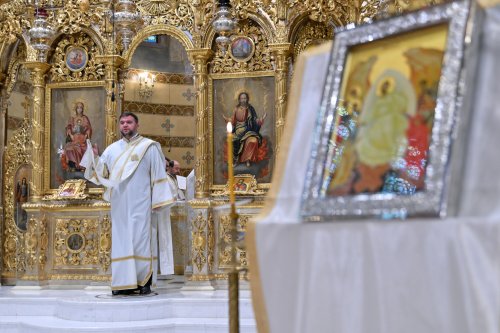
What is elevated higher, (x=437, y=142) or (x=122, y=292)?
(x=437, y=142)

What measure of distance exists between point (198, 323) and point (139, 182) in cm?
179

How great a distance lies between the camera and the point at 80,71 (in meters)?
9.59

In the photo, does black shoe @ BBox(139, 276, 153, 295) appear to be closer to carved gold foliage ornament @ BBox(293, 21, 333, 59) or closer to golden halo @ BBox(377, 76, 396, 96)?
carved gold foliage ornament @ BBox(293, 21, 333, 59)

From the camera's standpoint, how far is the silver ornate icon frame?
6.25 feet

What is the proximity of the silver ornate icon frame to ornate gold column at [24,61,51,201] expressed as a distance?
7654mm

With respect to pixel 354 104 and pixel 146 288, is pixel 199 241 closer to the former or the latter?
pixel 146 288

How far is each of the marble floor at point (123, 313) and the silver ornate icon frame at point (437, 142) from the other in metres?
4.86

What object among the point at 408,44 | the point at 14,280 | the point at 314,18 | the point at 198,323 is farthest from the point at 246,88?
the point at 408,44

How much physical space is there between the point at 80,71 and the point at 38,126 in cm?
84

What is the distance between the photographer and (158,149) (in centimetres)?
841

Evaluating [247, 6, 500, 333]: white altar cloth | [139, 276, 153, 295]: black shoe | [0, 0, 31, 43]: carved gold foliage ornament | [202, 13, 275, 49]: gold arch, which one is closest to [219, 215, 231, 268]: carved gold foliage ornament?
[139, 276, 153, 295]: black shoe

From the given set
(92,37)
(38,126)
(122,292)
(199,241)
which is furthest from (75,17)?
(122,292)

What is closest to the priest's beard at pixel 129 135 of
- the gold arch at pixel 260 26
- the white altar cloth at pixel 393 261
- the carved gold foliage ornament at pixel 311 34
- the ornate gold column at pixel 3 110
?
the gold arch at pixel 260 26

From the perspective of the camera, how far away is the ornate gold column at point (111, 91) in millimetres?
9336
